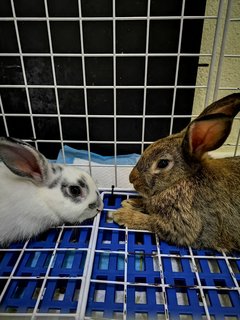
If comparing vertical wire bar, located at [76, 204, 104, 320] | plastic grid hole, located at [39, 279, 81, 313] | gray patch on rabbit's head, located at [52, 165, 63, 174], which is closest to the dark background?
gray patch on rabbit's head, located at [52, 165, 63, 174]

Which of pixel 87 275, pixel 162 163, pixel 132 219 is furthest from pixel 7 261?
pixel 162 163

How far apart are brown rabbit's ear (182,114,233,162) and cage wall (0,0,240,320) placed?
0.69ft

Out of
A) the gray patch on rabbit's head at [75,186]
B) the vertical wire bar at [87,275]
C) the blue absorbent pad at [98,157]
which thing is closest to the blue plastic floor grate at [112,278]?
the vertical wire bar at [87,275]

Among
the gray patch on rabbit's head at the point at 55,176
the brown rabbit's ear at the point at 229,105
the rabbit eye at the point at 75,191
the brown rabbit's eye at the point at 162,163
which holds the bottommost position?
the rabbit eye at the point at 75,191

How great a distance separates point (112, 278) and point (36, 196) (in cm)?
38

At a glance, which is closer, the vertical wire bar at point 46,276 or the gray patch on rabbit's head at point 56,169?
the vertical wire bar at point 46,276

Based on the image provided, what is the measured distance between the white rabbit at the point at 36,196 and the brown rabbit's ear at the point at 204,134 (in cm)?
39

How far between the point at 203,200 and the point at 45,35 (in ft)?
3.43

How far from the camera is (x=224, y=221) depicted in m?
0.91

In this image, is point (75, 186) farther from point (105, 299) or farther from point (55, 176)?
point (105, 299)

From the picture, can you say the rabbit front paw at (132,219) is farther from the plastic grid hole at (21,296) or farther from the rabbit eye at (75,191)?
the plastic grid hole at (21,296)

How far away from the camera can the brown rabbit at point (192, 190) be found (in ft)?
2.94

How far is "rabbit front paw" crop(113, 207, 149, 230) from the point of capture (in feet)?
3.22

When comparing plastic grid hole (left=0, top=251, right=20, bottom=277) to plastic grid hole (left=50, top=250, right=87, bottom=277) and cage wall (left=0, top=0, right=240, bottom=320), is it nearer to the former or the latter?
cage wall (left=0, top=0, right=240, bottom=320)
